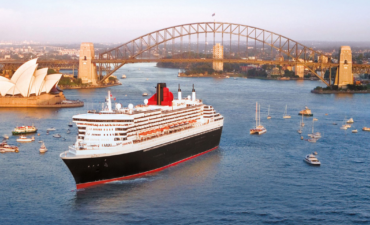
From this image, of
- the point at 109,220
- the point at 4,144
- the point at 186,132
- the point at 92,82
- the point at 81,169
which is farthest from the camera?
the point at 92,82

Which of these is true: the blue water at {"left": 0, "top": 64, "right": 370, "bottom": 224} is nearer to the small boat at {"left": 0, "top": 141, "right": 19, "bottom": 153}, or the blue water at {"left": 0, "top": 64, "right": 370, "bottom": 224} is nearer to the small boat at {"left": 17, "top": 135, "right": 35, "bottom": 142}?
the small boat at {"left": 0, "top": 141, "right": 19, "bottom": 153}

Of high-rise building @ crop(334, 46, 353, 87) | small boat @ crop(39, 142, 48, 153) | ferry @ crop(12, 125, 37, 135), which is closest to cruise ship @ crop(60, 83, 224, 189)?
small boat @ crop(39, 142, 48, 153)

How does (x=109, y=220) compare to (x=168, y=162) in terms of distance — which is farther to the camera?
(x=168, y=162)

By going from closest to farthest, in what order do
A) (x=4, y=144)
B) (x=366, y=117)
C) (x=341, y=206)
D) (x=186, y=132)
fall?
(x=341, y=206)
(x=186, y=132)
(x=4, y=144)
(x=366, y=117)

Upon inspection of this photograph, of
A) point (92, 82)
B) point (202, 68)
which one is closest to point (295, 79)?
point (202, 68)

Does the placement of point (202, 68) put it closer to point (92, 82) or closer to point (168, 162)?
point (92, 82)

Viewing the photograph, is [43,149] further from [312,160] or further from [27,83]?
[27,83]

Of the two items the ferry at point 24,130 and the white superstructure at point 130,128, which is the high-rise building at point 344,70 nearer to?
→ the white superstructure at point 130,128

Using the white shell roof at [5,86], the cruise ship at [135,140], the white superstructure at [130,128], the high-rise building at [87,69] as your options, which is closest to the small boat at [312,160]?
the cruise ship at [135,140]
